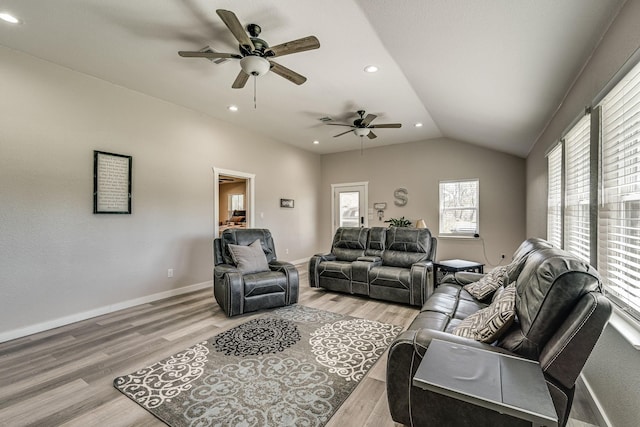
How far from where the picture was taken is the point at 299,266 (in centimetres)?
667

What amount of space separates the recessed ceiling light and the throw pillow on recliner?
2878 mm

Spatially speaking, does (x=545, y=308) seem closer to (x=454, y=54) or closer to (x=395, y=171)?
(x=454, y=54)

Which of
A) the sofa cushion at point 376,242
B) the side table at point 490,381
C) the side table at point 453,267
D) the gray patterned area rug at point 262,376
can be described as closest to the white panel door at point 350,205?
the sofa cushion at point 376,242

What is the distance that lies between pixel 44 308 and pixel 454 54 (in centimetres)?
491

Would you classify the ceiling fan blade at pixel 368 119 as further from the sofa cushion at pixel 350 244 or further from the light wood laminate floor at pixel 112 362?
the light wood laminate floor at pixel 112 362

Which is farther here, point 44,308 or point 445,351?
point 44,308

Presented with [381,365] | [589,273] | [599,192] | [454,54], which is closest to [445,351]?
[589,273]

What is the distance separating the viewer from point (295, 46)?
2342 mm

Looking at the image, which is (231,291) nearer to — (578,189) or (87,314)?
(87,314)

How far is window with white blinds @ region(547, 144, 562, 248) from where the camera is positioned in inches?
123

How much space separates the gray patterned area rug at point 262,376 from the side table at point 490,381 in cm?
98

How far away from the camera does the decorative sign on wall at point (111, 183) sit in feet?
11.5

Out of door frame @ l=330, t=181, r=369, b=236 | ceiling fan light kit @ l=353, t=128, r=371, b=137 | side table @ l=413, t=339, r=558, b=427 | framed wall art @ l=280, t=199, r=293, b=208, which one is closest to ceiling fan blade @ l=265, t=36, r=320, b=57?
side table @ l=413, t=339, r=558, b=427

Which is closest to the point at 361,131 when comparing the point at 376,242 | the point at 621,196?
the point at 376,242
